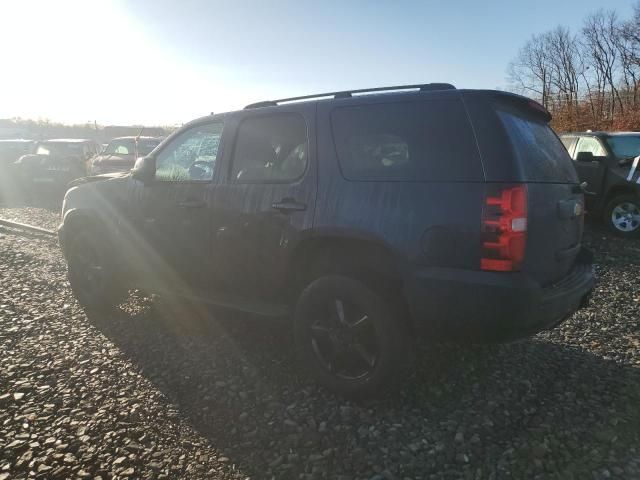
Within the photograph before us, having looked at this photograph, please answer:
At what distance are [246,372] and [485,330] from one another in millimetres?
1747

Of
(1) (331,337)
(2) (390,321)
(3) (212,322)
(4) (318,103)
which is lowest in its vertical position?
(3) (212,322)

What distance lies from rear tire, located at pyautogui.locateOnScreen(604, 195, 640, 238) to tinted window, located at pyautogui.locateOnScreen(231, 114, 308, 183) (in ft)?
24.5

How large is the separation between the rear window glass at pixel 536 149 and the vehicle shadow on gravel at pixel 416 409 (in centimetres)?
143

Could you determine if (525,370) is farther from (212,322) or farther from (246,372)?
(212,322)

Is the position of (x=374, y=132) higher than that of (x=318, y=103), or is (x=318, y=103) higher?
(x=318, y=103)

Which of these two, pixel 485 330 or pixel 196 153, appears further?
pixel 196 153

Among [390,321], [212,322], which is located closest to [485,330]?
[390,321]

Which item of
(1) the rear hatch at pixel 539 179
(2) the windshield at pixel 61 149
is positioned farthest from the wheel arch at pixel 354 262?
(2) the windshield at pixel 61 149

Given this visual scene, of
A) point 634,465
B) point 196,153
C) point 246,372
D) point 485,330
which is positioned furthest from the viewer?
point 196,153

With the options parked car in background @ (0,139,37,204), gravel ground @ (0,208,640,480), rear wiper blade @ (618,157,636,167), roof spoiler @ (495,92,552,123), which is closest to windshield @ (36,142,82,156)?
parked car in background @ (0,139,37,204)

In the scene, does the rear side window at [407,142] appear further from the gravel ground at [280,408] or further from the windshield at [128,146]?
the windshield at [128,146]

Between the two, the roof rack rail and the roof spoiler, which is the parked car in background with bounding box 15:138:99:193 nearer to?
the roof rack rail

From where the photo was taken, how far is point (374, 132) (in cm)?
278

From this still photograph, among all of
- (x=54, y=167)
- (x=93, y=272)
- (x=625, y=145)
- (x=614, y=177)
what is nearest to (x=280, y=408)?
(x=93, y=272)
